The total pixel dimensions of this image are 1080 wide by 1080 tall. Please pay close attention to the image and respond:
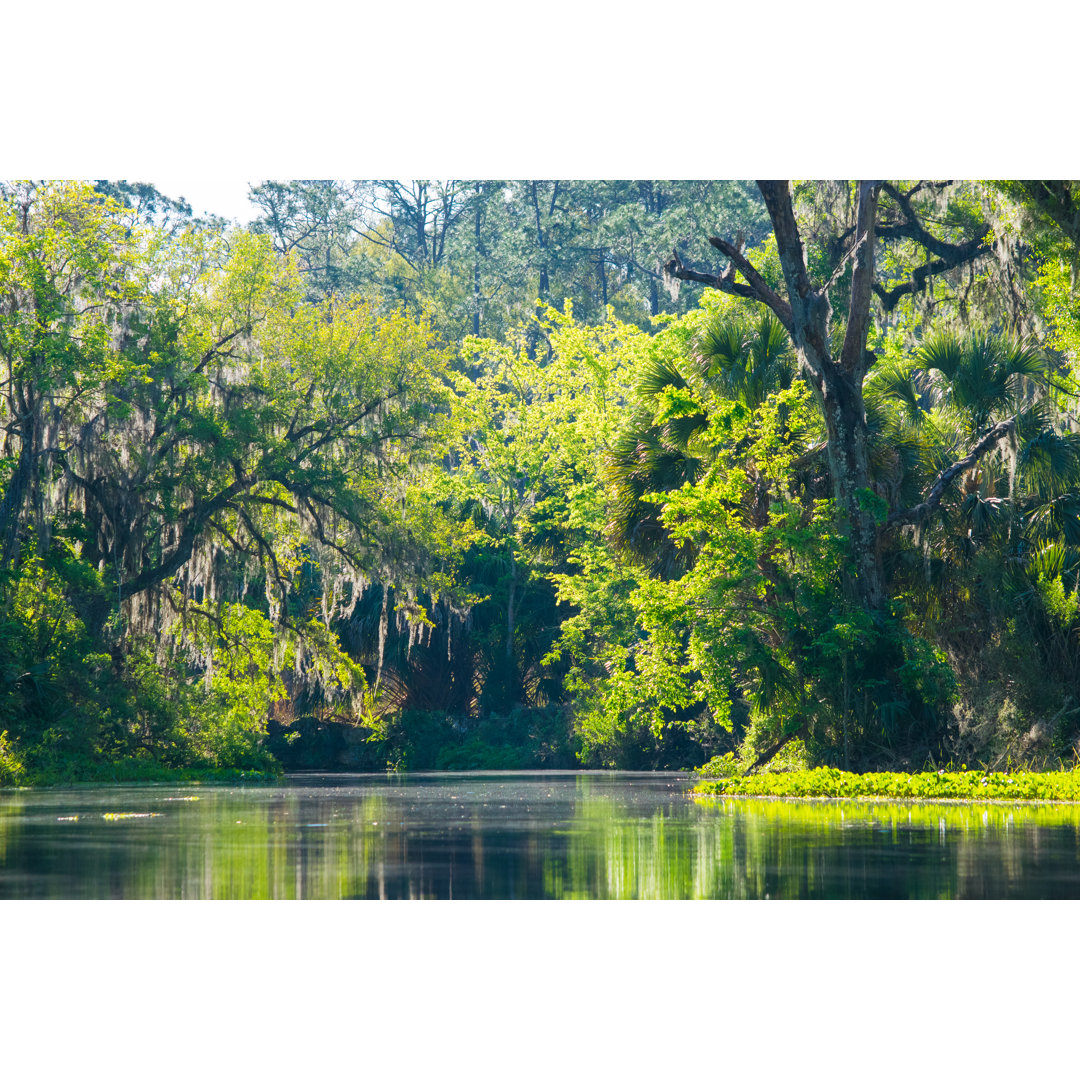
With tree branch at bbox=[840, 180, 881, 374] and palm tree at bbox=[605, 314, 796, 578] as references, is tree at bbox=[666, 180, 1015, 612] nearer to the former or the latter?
tree branch at bbox=[840, 180, 881, 374]

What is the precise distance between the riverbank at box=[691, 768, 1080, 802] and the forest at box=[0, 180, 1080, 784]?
4.42 feet

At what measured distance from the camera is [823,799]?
14.5 metres

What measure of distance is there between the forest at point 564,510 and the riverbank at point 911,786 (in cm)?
135

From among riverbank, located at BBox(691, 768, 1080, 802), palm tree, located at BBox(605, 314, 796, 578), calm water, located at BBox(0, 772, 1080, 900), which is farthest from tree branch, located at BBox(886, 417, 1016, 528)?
calm water, located at BBox(0, 772, 1080, 900)

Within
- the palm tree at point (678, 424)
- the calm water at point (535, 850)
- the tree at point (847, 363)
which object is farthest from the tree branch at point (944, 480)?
the calm water at point (535, 850)

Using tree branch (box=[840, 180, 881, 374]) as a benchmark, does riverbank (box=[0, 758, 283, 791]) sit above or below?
below

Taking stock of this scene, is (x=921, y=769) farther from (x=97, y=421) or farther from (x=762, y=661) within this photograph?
(x=97, y=421)

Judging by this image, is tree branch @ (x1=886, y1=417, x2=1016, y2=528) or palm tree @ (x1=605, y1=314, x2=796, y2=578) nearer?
tree branch @ (x1=886, y1=417, x2=1016, y2=528)

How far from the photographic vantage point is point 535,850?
8703mm

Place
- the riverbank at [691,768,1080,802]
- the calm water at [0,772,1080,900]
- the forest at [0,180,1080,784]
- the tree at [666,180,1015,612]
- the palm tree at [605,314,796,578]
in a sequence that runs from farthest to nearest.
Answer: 1. the palm tree at [605,314,796,578]
2. the tree at [666,180,1015,612]
3. the forest at [0,180,1080,784]
4. the riverbank at [691,768,1080,802]
5. the calm water at [0,772,1080,900]

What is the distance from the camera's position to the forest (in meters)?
17.1

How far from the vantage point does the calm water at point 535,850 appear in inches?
262

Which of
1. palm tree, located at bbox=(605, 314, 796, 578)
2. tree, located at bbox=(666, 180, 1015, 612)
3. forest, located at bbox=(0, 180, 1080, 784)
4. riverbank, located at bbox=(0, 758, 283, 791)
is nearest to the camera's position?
forest, located at bbox=(0, 180, 1080, 784)

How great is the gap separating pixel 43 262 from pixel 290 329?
564cm
